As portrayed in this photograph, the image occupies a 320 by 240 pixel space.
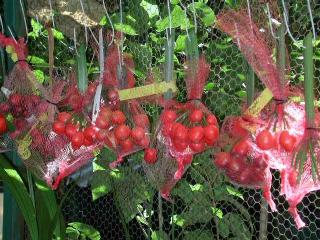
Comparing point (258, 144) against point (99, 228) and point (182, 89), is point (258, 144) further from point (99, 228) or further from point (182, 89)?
point (99, 228)

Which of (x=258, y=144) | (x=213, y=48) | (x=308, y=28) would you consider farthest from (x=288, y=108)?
(x=213, y=48)

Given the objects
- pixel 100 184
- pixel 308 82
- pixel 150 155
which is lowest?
pixel 100 184

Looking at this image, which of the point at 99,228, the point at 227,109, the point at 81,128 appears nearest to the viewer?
the point at 81,128

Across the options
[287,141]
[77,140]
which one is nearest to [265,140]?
[287,141]

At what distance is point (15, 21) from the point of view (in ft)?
5.65

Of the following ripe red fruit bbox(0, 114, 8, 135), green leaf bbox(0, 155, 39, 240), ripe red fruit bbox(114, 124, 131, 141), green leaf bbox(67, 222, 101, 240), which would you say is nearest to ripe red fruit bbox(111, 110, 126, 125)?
ripe red fruit bbox(114, 124, 131, 141)

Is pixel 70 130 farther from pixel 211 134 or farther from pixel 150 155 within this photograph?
pixel 211 134

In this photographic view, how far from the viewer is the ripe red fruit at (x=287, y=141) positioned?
Result: 75 cm

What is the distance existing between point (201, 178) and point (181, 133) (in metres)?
0.52

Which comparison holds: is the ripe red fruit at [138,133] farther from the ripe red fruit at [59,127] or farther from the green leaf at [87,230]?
the green leaf at [87,230]

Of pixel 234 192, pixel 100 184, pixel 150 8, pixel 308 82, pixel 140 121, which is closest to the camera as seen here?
pixel 308 82

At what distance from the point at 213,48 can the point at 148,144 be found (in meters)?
0.38

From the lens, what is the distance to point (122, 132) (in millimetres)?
930

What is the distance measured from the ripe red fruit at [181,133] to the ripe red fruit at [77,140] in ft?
0.63
